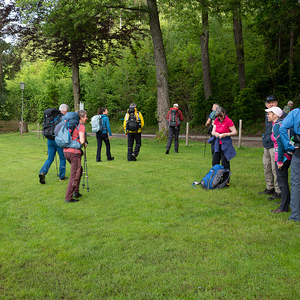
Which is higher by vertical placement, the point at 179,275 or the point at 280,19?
the point at 280,19

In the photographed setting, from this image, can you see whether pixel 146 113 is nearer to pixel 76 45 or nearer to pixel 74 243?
pixel 76 45

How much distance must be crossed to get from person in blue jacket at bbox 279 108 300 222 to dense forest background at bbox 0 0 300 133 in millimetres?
12419

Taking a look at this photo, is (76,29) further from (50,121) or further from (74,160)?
(74,160)

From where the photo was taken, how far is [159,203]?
6.57m

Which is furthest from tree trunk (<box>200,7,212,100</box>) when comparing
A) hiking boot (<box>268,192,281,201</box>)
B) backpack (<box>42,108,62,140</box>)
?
hiking boot (<box>268,192,281,201</box>)

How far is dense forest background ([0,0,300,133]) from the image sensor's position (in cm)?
2016

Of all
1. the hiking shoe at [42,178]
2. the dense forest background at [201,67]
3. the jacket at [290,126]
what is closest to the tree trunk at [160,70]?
the dense forest background at [201,67]

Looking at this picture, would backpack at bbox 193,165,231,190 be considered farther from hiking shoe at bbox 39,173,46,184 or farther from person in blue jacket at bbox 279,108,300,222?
hiking shoe at bbox 39,173,46,184

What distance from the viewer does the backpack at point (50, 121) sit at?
8.24 m

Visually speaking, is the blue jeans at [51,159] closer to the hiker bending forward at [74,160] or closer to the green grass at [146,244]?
the green grass at [146,244]

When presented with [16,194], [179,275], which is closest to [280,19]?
[16,194]

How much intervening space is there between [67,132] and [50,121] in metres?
1.97

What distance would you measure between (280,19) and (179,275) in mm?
22944

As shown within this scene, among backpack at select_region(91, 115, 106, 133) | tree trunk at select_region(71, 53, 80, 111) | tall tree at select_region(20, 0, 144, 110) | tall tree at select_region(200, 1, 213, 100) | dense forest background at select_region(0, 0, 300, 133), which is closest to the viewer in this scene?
backpack at select_region(91, 115, 106, 133)
